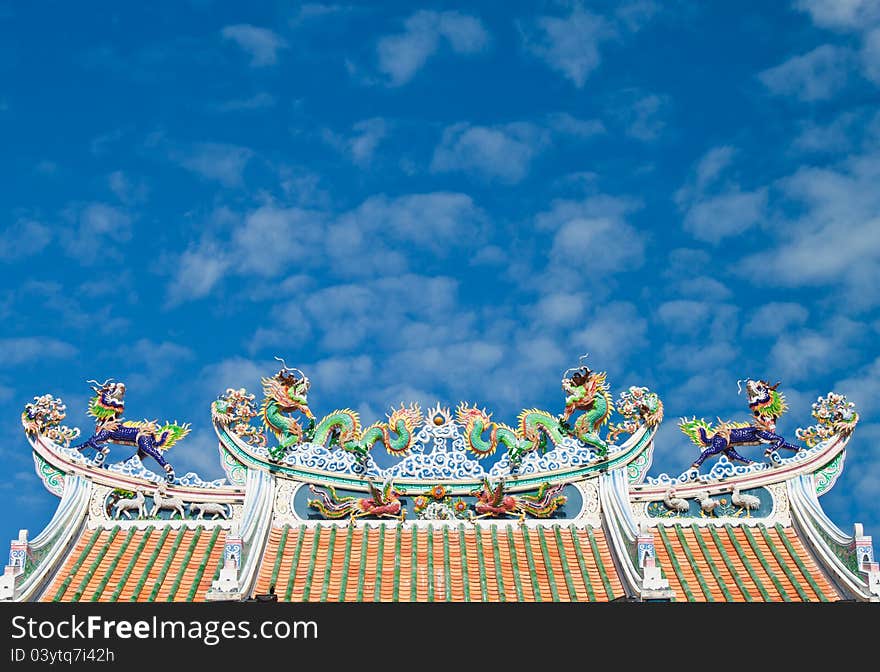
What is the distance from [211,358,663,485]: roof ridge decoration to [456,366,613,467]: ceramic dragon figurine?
14mm

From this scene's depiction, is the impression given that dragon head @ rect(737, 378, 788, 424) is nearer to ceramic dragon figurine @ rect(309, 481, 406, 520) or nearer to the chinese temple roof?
the chinese temple roof

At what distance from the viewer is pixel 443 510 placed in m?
15.4

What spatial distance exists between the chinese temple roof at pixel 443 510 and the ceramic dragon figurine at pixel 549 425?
0.03 m

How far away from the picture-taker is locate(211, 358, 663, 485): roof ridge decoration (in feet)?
51.5

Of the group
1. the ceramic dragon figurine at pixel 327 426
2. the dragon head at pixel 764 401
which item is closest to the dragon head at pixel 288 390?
the ceramic dragon figurine at pixel 327 426

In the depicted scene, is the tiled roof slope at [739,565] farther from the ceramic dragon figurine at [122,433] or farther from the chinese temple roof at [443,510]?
the ceramic dragon figurine at [122,433]

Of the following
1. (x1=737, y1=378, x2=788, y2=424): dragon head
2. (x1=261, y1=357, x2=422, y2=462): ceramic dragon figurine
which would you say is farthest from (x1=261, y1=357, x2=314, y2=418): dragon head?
(x1=737, y1=378, x2=788, y2=424): dragon head

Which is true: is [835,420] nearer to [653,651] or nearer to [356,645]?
[653,651]

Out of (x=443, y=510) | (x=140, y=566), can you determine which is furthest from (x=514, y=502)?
(x=140, y=566)

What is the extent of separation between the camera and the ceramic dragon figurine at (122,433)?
15773 millimetres

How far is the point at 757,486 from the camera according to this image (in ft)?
51.2

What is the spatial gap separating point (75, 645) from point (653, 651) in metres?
4.97

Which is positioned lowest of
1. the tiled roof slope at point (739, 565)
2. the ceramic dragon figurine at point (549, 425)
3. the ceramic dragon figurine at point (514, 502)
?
the tiled roof slope at point (739, 565)

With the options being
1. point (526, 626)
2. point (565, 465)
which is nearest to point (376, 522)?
point (565, 465)
